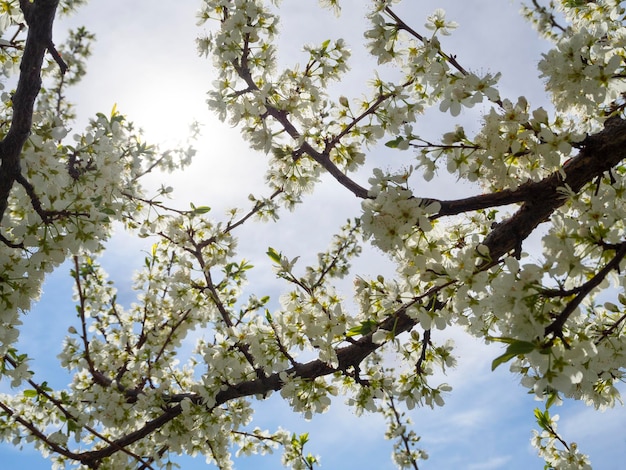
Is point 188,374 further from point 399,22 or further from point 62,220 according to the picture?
point 399,22

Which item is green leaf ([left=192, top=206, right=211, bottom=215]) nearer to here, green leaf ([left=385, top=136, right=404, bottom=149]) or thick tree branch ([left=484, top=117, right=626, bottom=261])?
green leaf ([left=385, top=136, right=404, bottom=149])

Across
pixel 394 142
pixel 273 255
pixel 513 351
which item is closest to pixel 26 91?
pixel 273 255

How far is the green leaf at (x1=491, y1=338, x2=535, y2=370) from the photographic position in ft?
5.54

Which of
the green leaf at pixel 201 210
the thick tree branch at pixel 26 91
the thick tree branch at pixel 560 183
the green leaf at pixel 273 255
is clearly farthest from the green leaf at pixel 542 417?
the thick tree branch at pixel 26 91

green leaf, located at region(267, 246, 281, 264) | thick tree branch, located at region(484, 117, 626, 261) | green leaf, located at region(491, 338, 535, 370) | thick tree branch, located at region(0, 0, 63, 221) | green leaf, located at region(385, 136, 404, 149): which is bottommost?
green leaf, located at region(491, 338, 535, 370)

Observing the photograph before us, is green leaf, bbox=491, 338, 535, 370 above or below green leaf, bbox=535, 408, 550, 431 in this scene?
below

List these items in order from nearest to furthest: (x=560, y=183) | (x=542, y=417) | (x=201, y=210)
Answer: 1. (x=560, y=183)
2. (x=542, y=417)
3. (x=201, y=210)

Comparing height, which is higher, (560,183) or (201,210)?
(201,210)

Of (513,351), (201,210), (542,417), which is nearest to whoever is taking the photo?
(513,351)

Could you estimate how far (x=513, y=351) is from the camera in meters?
1.69

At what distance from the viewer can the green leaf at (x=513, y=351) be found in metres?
1.69

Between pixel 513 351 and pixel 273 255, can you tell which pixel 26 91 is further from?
pixel 513 351

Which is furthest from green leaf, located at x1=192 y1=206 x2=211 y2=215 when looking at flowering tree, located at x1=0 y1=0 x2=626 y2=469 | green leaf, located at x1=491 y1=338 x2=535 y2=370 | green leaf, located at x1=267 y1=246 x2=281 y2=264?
green leaf, located at x1=491 y1=338 x2=535 y2=370

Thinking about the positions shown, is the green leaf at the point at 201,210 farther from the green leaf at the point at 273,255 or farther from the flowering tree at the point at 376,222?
the green leaf at the point at 273,255
